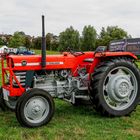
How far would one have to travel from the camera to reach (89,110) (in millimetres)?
7578

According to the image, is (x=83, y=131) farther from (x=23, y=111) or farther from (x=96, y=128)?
(x=23, y=111)

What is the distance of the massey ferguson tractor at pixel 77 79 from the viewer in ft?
21.4

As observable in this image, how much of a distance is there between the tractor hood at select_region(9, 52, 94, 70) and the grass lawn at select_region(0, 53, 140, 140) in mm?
972

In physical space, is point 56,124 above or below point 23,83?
below

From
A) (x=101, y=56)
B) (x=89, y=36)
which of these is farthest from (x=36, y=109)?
(x=89, y=36)

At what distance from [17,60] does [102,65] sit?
161 cm

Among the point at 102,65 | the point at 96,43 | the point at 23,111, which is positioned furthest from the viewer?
the point at 96,43

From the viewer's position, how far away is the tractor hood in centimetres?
648

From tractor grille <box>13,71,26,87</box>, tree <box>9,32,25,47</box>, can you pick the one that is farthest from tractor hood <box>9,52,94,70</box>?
tree <box>9,32,25,47</box>

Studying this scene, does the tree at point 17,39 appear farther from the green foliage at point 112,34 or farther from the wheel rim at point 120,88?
the wheel rim at point 120,88

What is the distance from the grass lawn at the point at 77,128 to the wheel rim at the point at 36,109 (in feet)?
0.67

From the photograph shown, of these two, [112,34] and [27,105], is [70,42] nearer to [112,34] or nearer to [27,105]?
[27,105]

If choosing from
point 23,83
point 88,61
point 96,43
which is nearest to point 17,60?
point 23,83

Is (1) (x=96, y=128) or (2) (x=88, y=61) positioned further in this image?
(2) (x=88, y=61)
